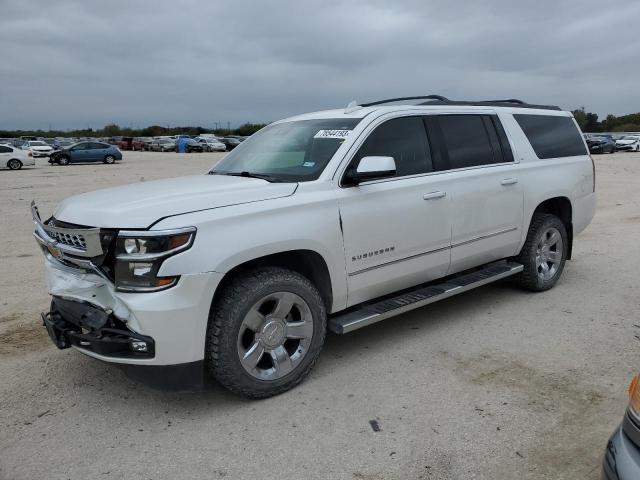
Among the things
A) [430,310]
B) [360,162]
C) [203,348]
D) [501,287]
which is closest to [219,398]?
[203,348]

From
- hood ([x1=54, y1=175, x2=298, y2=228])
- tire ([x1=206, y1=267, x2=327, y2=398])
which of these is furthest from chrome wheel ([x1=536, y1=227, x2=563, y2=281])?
hood ([x1=54, y1=175, x2=298, y2=228])

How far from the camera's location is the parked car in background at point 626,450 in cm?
189

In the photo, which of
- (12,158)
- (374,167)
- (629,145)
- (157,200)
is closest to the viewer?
(157,200)

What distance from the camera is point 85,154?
34.5 metres

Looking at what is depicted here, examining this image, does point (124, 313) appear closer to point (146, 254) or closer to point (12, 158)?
point (146, 254)

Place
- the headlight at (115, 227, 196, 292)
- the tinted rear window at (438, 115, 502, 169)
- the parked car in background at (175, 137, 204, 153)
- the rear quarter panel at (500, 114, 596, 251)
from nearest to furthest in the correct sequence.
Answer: the headlight at (115, 227, 196, 292) < the tinted rear window at (438, 115, 502, 169) < the rear quarter panel at (500, 114, 596, 251) < the parked car in background at (175, 137, 204, 153)

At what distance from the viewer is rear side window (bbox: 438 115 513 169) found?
4.76 m

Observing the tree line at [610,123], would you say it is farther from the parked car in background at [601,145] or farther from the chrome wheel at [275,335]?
the chrome wheel at [275,335]

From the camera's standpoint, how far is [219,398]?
367 centimetres

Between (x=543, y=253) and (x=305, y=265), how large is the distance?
3001mm

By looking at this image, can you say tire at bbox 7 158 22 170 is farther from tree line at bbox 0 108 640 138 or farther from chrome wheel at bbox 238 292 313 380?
tree line at bbox 0 108 640 138

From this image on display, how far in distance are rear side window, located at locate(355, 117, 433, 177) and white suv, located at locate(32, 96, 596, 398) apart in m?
0.01

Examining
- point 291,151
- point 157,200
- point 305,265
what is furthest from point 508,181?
point 157,200

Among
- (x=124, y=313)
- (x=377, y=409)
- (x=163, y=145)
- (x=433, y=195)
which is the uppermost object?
(x=163, y=145)
